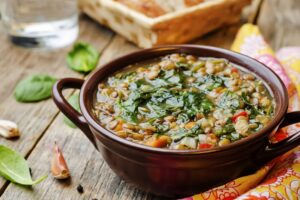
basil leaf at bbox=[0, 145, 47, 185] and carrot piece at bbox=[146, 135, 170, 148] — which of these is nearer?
carrot piece at bbox=[146, 135, 170, 148]

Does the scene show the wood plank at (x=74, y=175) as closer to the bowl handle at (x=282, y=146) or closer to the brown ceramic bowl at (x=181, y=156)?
the brown ceramic bowl at (x=181, y=156)

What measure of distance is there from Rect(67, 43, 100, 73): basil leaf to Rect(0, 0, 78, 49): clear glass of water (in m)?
0.17

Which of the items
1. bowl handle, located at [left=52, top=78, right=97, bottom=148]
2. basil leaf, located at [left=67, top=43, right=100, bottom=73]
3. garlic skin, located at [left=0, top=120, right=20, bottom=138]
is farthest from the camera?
basil leaf, located at [left=67, top=43, right=100, bottom=73]

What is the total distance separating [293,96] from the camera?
2.29 m

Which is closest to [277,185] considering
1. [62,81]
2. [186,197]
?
[186,197]

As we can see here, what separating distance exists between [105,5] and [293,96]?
4.02 ft

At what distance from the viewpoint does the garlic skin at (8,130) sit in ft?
7.34

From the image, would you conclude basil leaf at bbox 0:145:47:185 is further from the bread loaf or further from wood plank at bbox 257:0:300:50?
wood plank at bbox 257:0:300:50

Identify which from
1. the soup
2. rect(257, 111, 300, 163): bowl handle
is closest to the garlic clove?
the soup

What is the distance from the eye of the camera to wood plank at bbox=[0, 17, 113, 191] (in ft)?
7.54

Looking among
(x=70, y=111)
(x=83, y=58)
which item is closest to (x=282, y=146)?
(x=70, y=111)

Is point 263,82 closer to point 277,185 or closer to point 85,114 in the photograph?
point 277,185

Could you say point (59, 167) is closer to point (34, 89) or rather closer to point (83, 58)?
point (34, 89)

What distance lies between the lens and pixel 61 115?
242 cm
